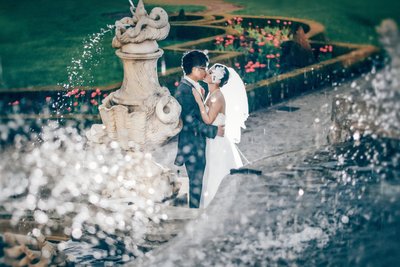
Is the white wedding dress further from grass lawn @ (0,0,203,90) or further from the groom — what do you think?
grass lawn @ (0,0,203,90)

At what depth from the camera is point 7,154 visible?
8234mm

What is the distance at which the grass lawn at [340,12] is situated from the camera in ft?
73.3

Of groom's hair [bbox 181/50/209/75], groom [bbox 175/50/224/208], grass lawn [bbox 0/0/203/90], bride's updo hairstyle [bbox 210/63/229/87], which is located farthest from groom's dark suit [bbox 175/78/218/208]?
grass lawn [bbox 0/0/203/90]

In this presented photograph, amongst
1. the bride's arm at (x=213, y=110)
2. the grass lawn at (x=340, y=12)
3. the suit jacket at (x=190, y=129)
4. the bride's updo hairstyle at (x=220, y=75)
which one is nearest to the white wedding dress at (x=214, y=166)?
the suit jacket at (x=190, y=129)

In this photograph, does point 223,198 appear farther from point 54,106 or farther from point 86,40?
point 86,40

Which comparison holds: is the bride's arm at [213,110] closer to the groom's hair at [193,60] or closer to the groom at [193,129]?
the groom at [193,129]

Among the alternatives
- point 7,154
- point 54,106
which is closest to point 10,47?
point 54,106

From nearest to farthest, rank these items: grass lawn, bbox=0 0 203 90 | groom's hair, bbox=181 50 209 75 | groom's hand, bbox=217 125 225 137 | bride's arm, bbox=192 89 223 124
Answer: groom's hair, bbox=181 50 209 75
bride's arm, bbox=192 89 223 124
groom's hand, bbox=217 125 225 137
grass lawn, bbox=0 0 203 90

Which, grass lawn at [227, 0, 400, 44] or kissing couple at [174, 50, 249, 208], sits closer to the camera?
kissing couple at [174, 50, 249, 208]

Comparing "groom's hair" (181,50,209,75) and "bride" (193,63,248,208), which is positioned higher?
"groom's hair" (181,50,209,75)

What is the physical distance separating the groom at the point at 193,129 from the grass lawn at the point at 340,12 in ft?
51.7

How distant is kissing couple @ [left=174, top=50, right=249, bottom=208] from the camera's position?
6090mm

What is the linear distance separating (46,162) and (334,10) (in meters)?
21.0

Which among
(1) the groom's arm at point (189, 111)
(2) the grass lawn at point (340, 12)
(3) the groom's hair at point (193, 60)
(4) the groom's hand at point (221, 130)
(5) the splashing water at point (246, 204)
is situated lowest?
(5) the splashing water at point (246, 204)
